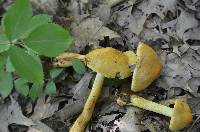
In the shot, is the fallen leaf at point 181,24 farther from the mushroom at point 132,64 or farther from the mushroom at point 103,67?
the mushroom at point 103,67

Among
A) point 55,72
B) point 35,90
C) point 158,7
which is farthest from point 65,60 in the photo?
point 158,7

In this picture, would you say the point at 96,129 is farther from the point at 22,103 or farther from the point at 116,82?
the point at 22,103

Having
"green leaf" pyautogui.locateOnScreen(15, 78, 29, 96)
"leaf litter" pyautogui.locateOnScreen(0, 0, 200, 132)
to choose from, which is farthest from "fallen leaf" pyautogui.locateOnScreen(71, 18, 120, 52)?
"green leaf" pyautogui.locateOnScreen(15, 78, 29, 96)

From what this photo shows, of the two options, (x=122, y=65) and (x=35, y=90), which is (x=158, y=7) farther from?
(x=35, y=90)

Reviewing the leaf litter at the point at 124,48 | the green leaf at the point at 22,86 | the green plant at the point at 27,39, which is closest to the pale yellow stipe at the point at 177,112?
the leaf litter at the point at 124,48

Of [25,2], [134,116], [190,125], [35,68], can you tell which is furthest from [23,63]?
[190,125]

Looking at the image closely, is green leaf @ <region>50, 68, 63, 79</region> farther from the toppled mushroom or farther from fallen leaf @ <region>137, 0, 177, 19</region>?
fallen leaf @ <region>137, 0, 177, 19</region>
